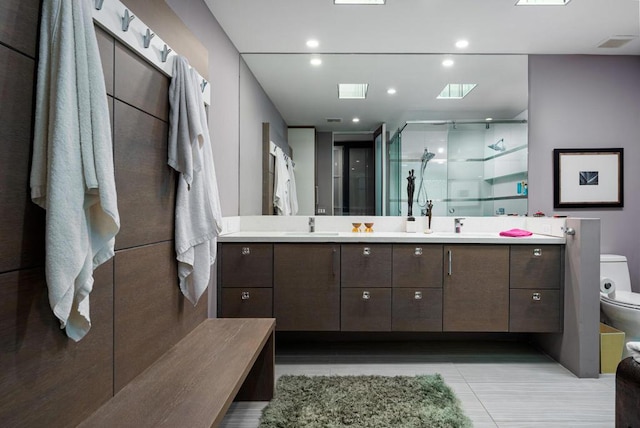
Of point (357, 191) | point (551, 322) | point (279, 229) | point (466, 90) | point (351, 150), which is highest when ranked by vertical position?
point (466, 90)

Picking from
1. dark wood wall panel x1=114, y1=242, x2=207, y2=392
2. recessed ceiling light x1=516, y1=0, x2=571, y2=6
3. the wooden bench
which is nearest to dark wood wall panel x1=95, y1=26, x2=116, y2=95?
dark wood wall panel x1=114, y1=242, x2=207, y2=392

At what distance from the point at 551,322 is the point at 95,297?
2.71m

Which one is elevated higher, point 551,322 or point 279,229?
point 279,229

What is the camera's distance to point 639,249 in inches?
119

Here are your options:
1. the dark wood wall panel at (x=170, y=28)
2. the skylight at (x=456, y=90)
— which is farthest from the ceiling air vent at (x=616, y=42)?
the dark wood wall panel at (x=170, y=28)

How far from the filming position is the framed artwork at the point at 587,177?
9.87 feet

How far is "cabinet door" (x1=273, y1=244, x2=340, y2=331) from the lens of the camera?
2.49 meters

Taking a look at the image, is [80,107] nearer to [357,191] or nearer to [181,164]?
[181,164]

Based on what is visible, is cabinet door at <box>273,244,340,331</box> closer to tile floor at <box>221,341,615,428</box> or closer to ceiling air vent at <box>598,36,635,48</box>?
A: tile floor at <box>221,341,615,428</box>

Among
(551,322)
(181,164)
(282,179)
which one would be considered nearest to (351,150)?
(282,179)

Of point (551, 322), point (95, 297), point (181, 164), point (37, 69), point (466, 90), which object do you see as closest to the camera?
point (37, 69)

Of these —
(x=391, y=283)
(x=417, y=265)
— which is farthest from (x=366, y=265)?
(x=417, y=265)

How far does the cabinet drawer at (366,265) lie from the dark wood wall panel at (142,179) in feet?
4.01

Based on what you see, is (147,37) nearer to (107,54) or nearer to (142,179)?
(107,54)
